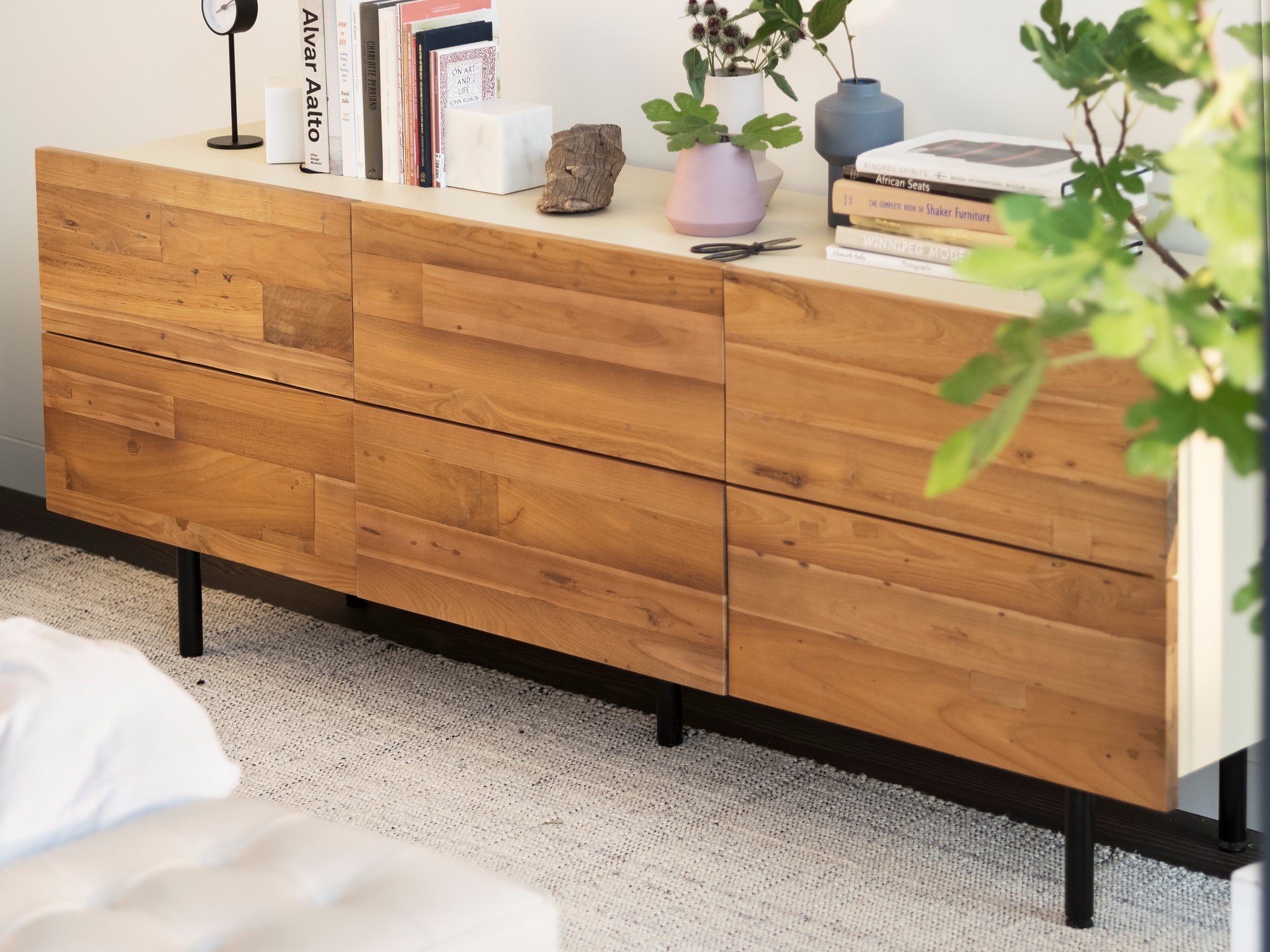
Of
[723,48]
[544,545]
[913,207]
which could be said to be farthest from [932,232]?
[544,545]

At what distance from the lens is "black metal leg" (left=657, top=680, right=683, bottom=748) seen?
2.47 meters

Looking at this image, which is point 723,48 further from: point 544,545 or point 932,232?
point 544,545

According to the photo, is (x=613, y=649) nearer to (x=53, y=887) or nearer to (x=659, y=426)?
(x=659, y=426)

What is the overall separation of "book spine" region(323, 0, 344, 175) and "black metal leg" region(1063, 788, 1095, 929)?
1.48 metres

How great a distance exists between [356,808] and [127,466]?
0.82m

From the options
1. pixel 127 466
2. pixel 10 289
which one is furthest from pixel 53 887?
pixel 10 289

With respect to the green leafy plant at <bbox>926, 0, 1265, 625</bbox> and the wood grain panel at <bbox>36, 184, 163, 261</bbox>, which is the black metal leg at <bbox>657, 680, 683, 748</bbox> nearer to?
the wood grain panel at <bbox>36, 184, 163, 261</bbox>

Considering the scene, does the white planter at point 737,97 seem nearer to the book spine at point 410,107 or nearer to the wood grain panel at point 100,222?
the book spine at point 410,107

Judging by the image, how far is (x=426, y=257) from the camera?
→ 2.29m

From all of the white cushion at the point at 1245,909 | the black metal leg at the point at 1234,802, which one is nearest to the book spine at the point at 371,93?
the black metal leg at the point at 1234,802

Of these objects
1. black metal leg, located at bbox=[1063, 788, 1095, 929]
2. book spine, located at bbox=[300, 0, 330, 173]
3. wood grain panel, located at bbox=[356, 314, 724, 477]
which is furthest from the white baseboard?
black metal leg, located at bbox=[1063, 788, 1095, 929]

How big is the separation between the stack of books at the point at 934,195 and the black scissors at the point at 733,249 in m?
0.09

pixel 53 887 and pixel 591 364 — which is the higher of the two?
pixel 591 364

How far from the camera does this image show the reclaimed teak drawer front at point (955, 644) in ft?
5.95
